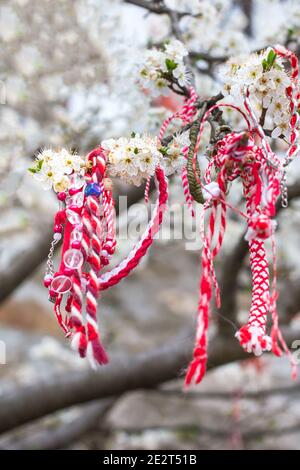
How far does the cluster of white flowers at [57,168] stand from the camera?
1384 millimetres

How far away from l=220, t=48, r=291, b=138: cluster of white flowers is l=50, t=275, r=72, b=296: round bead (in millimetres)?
606

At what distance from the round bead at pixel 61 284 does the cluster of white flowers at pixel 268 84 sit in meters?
0.61

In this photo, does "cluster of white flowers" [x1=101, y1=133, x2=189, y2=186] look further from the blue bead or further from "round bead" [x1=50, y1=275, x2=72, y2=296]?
"round bead" [x1=50, y1=275, x2=72, y2=296]

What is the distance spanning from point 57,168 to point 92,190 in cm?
9

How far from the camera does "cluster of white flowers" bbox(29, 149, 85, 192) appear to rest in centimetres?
138

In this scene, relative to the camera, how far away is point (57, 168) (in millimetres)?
1388

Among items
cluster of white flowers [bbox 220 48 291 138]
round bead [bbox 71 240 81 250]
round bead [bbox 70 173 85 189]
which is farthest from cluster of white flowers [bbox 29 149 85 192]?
cluster of white flowers [bbox 220 48 291 138]

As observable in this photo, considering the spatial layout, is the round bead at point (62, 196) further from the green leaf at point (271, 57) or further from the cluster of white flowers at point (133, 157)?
the green leaf at point (271, 57)

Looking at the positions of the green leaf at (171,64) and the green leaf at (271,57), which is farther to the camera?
the green leaf at (171,64)

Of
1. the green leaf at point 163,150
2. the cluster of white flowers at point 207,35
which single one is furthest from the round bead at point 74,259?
the cluster of white flowers at point 207,35
